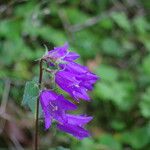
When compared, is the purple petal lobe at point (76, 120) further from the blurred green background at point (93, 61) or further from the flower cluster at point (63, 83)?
the blurred green background at point (93, 61)

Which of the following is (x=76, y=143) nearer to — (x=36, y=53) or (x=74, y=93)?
(x=36, y=53)

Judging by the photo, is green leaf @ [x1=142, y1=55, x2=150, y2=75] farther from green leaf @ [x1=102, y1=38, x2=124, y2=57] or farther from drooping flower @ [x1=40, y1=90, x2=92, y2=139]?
drooping flower @ [x1=40, y1=90, x2=92, y2=139]

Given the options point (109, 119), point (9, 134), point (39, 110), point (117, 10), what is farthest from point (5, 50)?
point (39, 110)

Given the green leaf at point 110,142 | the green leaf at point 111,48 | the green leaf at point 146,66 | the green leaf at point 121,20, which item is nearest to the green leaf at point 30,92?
the green leaf at point 110,142

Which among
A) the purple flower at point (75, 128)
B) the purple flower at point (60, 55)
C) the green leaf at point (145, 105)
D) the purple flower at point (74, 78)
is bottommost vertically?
the green leaf at point (145, 105)

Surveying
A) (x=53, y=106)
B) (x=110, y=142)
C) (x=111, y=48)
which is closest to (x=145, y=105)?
(x=110, y=142)
